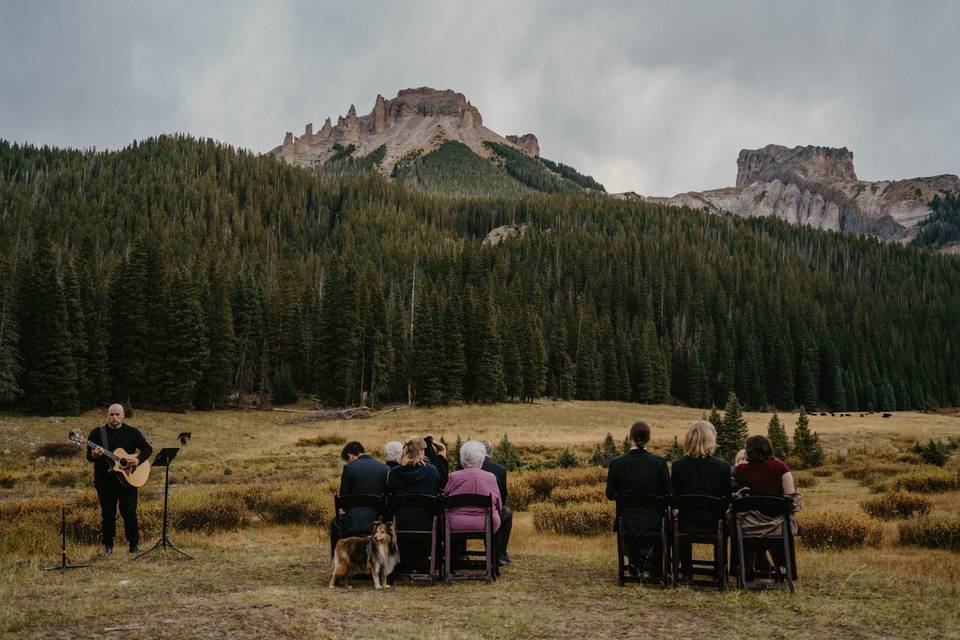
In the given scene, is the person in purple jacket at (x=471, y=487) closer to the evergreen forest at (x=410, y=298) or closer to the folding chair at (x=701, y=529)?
the folding chair at (x=701, y=529)

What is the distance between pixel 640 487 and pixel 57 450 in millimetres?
38922

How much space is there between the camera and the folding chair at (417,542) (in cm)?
896

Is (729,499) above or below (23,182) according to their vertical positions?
below

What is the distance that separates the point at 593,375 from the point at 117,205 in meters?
116

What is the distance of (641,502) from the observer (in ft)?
27.8

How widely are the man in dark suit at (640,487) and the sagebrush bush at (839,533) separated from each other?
18.1 ft

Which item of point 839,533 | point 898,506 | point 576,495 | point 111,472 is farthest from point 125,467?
point 898,506

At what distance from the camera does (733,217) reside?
19438 cm

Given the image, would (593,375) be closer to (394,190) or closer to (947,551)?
(947,551)

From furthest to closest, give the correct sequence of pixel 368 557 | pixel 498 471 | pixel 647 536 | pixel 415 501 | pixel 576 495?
pixel 576 495 → pixel 498 471 → pixel 415 501 → pixel 368 557 → pixel 647 536

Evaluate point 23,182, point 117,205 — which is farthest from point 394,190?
point 23,182

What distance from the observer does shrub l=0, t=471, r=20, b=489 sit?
25.0 meters

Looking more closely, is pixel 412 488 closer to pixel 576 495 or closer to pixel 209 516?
pixel 209 516

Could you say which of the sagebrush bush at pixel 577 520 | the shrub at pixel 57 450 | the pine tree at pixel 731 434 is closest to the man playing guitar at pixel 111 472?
the sagebrush bush at pixel 577 520
